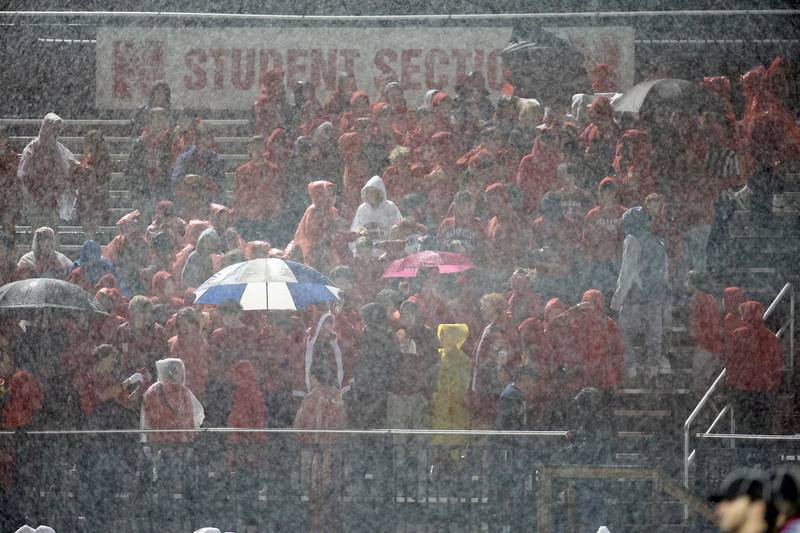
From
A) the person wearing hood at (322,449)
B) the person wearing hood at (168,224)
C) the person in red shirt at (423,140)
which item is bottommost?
the person wearing hood at (322,449)

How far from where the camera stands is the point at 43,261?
1648cm

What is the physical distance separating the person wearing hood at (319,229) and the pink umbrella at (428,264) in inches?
35.3

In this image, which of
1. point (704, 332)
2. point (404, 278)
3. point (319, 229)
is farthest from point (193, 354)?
point (704, 332)

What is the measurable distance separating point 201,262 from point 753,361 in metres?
5.18

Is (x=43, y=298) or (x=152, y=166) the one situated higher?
(x=152, y=166)

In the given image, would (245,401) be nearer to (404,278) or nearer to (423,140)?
(404,278)

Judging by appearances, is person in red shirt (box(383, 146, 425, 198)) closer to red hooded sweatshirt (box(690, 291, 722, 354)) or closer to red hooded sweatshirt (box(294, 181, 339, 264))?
red hooded sweatshirt (box(294, 181, 339, 264))

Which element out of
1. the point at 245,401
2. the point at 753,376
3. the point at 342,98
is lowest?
the point at 245,401

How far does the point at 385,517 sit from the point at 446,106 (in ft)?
21.7

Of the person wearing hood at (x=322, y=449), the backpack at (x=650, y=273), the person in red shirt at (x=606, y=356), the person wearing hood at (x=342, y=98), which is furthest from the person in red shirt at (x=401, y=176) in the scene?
the person wearing hood at (x=322, y=449)

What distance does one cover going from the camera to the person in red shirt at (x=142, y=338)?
47.1 ft

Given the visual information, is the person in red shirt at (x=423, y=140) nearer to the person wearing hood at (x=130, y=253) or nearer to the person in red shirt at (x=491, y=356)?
the person wearing hood at (x=130, y=253)

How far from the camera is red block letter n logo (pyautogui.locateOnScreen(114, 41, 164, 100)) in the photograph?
2234cm

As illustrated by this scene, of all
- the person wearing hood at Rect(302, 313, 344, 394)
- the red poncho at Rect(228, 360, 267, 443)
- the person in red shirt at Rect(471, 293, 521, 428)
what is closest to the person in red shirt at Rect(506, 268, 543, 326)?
the person in red shirt at Rect(471, 293, 521, 428)
